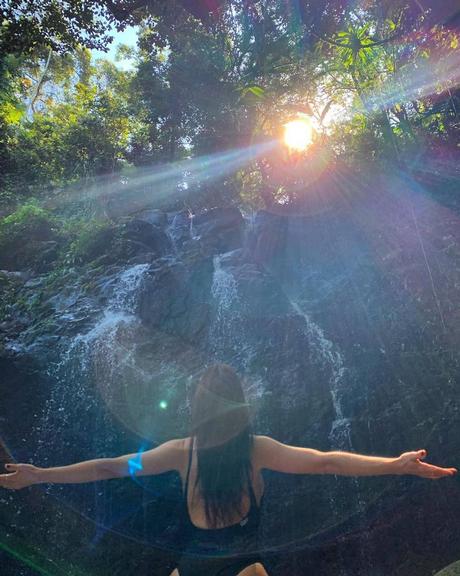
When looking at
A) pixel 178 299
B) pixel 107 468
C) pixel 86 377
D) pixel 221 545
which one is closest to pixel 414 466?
pixel 221 545

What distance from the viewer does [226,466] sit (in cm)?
195

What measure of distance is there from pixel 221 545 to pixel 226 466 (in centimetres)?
43

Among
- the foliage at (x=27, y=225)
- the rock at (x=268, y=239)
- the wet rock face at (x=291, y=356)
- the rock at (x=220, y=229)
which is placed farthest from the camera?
the foliage at (x=27, y=225)

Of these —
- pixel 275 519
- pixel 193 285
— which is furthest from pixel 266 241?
pixel 275 519

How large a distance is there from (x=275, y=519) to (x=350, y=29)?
9.30 meters

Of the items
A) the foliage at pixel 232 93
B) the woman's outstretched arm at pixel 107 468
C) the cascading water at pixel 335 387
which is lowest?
the cascading water at pixel 335 387

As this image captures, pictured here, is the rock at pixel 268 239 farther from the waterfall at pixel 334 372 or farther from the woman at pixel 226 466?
the woman at pixel 226 466

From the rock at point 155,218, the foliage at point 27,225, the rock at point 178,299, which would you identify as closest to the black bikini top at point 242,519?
the rock at point 178,299

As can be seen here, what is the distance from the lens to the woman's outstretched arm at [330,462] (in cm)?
196

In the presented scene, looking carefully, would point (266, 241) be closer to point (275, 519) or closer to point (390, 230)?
point (390, 230)

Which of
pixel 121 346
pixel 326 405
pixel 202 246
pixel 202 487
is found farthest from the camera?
pixel 202 246

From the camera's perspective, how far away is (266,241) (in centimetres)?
1134

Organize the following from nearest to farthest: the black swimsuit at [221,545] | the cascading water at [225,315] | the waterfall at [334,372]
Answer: the black swimsuit at [221,545], the waterfall at [334,372], the cascading water at [225,315]

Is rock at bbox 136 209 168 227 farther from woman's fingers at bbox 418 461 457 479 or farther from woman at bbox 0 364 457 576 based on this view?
woman's fingers at bbox 418 461 457 479
